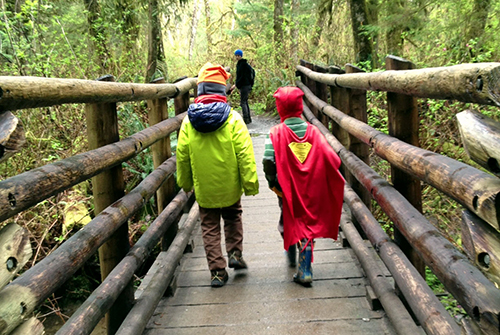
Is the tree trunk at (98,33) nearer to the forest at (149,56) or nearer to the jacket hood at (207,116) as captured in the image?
the forest at (149,56)

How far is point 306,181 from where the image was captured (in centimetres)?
381

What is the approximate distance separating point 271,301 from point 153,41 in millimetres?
8955

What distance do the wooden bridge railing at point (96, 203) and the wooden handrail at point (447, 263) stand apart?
5.49 feet

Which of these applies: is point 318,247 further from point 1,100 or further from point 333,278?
point 1,100

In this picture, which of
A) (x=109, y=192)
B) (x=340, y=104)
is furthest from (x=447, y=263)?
(x=340, y=104)

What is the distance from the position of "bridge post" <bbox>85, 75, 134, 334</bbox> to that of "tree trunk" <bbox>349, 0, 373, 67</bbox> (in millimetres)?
8485

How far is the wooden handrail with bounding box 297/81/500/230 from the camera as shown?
→ 1569 mm

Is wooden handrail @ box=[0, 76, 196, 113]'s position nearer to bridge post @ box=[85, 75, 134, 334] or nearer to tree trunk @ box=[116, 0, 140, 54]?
bridge post @ box=[85, 75, 134, 334]

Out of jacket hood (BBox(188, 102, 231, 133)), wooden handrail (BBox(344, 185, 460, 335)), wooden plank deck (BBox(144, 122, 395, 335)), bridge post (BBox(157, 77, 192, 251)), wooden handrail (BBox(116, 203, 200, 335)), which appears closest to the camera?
wooden handrail (BBox(344, 185, 460, 335))

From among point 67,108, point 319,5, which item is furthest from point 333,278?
point 319,5

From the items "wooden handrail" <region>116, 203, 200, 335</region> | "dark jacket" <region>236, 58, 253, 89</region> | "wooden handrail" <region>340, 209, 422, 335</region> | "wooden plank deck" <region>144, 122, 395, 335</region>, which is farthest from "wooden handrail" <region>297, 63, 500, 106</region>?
"dark jacket" <region>236, 58, 253, 89</region>

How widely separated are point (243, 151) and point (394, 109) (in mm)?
1348

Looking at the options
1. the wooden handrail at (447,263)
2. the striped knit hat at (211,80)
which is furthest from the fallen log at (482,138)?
the striped knit hat at (211,80)

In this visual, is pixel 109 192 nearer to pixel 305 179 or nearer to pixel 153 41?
pixel 305 179
